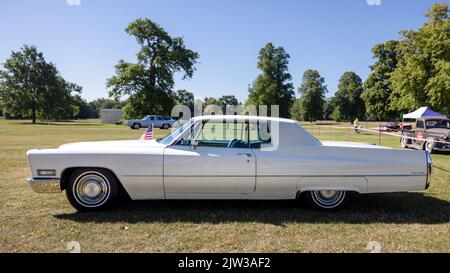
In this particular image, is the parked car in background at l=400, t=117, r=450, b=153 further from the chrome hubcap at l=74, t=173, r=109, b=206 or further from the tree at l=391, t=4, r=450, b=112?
the chrome hubcap at l=74, t=173, r=109, b=206

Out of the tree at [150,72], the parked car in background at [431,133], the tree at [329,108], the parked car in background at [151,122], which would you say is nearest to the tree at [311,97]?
the tree at [329,108]

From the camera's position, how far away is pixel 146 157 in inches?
172

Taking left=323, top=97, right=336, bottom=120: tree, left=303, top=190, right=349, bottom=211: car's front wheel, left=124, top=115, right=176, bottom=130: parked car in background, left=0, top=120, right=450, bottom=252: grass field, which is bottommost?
left=0, top=120, right=450, bottom=252: grass field

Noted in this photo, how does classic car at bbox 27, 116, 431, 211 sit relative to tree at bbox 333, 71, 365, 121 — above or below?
below

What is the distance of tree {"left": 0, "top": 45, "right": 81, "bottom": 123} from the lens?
5316 cm

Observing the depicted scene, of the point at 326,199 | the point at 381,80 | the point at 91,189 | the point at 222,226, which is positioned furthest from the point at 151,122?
the point at 381,80

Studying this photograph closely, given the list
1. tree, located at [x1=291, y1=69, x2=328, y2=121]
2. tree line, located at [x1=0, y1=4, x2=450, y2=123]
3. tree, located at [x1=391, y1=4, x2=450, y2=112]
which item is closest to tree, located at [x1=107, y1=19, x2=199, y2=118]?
tree line, located at [x1=0, y1=4, x2=450, y2=123]

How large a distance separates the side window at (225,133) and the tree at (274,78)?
57.8 m

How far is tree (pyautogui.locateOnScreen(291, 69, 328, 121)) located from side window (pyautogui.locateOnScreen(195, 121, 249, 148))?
7077cm

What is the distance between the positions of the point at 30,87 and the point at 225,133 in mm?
61687

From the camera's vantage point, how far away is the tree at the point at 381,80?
4816 centimetres

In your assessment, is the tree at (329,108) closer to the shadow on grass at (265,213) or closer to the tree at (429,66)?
the tree at (429,66)
